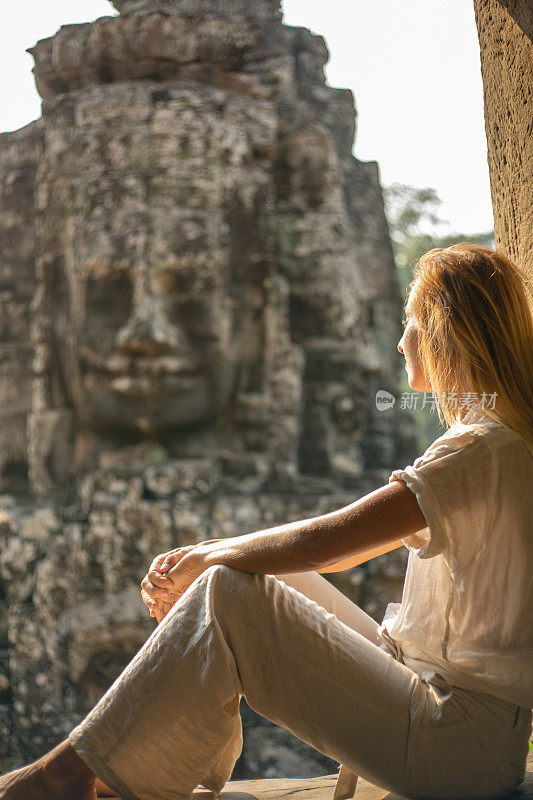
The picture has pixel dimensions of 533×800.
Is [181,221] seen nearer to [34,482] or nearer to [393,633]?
[34,482]

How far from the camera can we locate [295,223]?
4.81 meters

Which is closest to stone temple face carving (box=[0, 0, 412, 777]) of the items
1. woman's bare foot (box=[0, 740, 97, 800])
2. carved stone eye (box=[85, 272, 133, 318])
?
carved stone eye (box=[85, 272, 133, 318])

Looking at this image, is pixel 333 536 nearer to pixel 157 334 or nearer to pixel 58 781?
pixel 58 781

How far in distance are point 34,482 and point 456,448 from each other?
13.0 ft

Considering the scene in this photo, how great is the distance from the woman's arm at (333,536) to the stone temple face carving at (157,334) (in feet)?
9.22

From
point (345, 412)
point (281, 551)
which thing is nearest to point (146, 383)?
point (345, 412)

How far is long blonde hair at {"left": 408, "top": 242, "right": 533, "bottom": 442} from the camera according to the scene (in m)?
1.31

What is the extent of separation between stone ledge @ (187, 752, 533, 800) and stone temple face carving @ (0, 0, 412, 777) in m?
2.29

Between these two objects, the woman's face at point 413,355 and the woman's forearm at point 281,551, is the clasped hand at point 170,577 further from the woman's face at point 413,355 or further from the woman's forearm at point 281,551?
the woman's face at point 413,355

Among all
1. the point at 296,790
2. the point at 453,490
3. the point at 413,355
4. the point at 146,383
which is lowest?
the point at 296,790

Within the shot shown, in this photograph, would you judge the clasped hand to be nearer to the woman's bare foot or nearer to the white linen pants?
the white linen pants

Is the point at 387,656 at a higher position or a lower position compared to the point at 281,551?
lower

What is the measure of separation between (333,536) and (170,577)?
Answer: 41 centimetres

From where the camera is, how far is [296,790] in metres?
1.72
